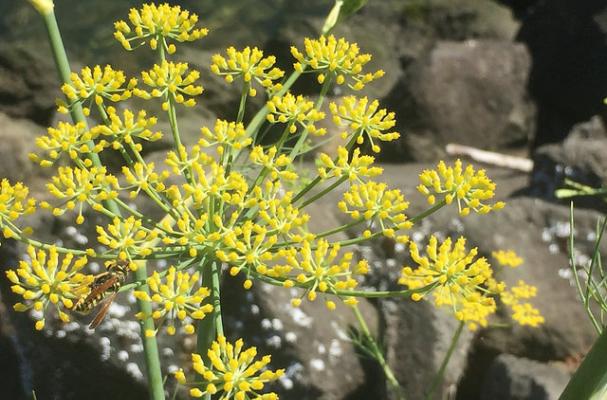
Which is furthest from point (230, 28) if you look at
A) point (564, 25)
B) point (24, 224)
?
point (24, 224)

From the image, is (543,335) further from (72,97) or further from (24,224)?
(72,97)

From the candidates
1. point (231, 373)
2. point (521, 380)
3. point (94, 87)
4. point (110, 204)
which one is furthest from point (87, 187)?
point (521, 380)

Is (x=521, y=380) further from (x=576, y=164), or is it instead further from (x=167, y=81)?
(x=167, y=81)

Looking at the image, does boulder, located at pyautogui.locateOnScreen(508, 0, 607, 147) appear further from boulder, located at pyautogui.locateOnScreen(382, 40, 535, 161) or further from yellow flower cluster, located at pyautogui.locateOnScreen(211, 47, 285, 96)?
yellow flower cluster, located at pyautogui.locateOnScreen(211, 47, 285, 96)

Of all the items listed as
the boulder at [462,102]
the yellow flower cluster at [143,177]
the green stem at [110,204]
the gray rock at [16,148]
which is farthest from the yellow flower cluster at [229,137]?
the boulder at [462,102]

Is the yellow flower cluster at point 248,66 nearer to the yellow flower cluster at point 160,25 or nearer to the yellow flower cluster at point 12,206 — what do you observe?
the yellow flower cluster at point 160,25
